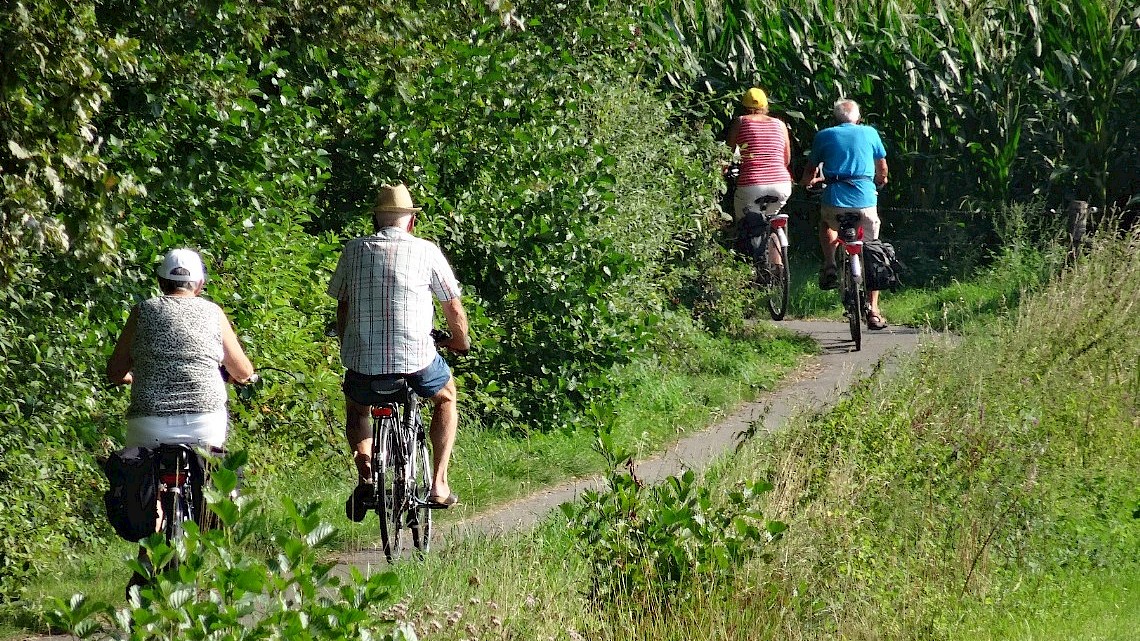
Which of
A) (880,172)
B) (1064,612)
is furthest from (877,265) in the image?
(1064,612)

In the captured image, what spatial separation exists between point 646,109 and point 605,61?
0.80m

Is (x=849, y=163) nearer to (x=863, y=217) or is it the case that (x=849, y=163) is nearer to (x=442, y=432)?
(x=863, y=217)

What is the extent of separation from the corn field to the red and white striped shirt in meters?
1.24

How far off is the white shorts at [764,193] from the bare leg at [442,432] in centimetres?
770

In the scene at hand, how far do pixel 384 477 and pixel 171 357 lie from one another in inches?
59.3

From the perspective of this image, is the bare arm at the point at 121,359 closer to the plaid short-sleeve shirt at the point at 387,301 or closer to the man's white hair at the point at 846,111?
the plaid short-sleeve shirt at the point at 387,301

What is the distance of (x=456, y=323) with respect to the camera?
25.7 feet

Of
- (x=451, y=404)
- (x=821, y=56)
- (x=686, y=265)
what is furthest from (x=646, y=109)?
(x=451, y=404)

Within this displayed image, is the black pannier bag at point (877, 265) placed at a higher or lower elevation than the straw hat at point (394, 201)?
lower

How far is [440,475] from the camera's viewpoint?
794 centimetres

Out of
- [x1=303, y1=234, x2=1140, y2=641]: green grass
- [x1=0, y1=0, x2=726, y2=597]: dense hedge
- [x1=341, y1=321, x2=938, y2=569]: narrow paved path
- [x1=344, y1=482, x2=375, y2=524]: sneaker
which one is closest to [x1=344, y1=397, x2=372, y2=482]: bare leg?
[x1=344, y1=482, x2=375, y2=524]: sneaker

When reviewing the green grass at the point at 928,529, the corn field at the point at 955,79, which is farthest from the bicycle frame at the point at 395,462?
the corn field at the point at 955,79

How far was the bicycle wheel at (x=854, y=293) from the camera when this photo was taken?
13.7m

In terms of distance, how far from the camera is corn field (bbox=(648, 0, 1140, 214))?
661 inches
